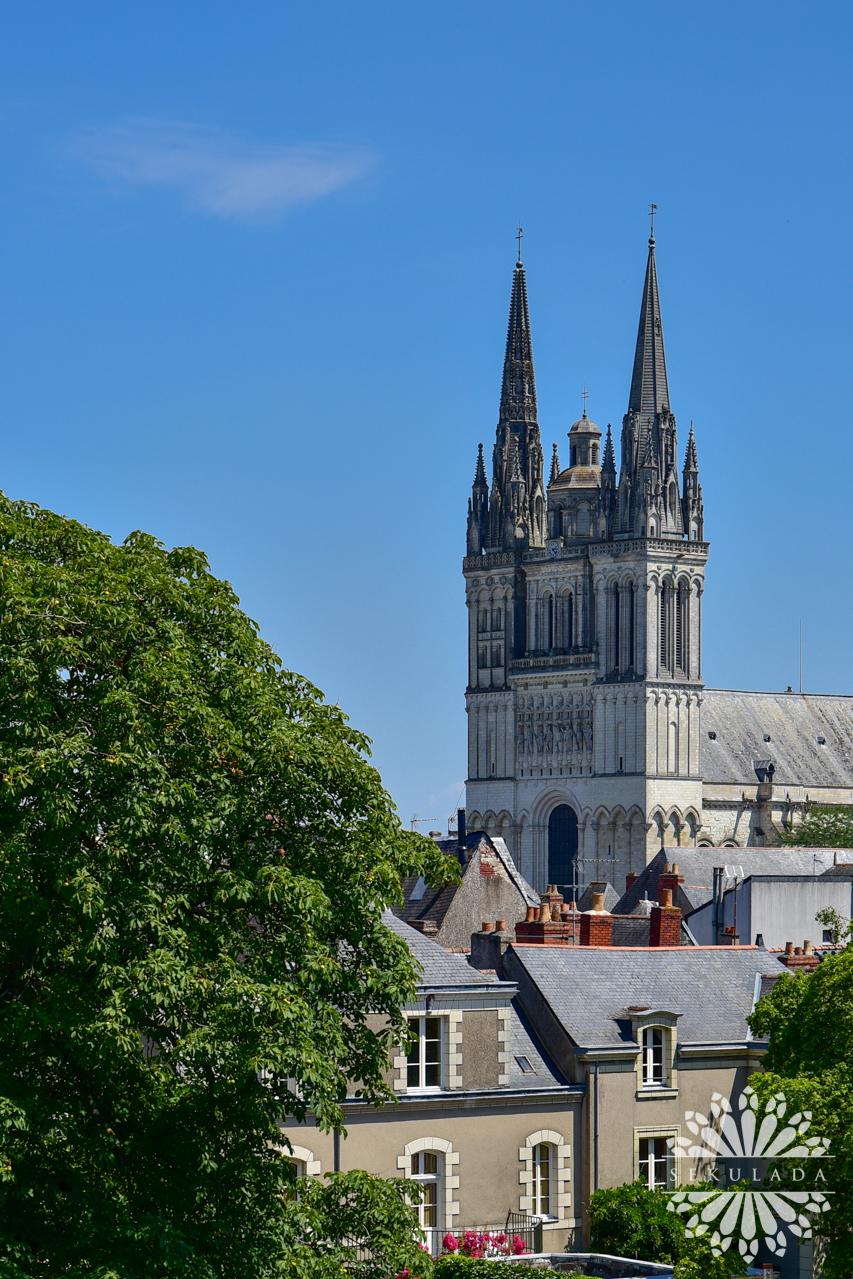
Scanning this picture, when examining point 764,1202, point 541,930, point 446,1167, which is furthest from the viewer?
point 541,930

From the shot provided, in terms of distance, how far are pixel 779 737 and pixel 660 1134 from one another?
84703 millimetres

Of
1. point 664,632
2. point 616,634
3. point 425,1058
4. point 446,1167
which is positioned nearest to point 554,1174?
point 446,1167

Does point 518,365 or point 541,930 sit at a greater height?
point 518,365

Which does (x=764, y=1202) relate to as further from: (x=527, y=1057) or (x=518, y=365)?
(x=518, y=365)

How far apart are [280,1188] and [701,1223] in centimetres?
808

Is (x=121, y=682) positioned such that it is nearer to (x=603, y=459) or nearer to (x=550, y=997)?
(x=550, y=997)

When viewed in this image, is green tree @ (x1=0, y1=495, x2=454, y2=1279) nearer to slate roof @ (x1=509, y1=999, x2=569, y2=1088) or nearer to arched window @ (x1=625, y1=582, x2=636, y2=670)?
slate roof @ (x1=509, y1=999, x2=569, y2=1088)

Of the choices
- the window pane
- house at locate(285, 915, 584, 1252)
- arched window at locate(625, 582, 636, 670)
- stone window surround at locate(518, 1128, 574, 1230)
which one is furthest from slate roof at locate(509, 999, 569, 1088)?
arched window at locate(625, 582, 636, 670)

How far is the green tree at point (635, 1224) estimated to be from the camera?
26.8 m

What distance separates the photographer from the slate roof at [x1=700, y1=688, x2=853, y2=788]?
4281 inches

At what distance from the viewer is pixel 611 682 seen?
105125 mm

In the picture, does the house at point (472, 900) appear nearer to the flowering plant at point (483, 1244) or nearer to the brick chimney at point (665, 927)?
the brick chimney at point (665, 927)

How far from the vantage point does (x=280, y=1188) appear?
1825 cm

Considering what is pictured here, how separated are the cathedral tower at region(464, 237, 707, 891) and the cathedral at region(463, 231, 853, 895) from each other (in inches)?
3.5
